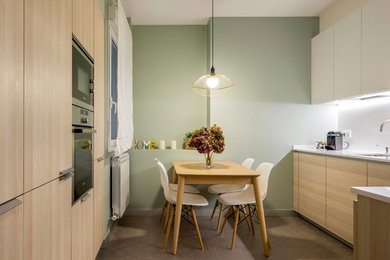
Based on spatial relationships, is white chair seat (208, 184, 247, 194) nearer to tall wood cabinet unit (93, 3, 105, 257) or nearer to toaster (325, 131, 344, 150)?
toaster (325, 131, 344, 150)

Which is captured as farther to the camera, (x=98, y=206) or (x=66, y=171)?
(x=98, y=206)

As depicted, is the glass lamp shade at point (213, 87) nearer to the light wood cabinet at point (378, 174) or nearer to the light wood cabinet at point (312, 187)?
the light wood cabinet at point (312, 187)

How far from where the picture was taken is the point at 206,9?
343cm

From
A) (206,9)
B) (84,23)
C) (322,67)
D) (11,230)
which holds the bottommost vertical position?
(11,230)

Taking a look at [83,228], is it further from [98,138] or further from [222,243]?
[222,243]

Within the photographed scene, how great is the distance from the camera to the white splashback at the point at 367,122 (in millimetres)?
2834

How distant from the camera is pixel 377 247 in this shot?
113 cm

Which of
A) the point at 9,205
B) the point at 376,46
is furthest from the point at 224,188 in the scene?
the point at 9,205

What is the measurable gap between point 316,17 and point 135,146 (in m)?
3.24

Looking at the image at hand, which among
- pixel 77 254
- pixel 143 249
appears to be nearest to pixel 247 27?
pixel 143 249

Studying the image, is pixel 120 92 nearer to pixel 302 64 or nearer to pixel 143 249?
pixel 143 249

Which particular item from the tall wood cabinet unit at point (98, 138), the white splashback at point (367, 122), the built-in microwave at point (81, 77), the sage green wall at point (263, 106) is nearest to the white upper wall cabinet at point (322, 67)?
the sage green wall at point (263, 106)

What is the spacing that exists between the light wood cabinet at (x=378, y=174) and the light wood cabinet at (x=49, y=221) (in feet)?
7.87

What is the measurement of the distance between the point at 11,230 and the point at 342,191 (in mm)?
2778
